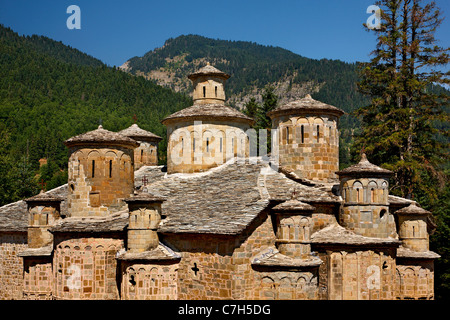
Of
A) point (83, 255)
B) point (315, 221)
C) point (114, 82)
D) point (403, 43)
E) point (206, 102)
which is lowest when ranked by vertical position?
point (83, 255)

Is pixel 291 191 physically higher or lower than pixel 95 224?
higher

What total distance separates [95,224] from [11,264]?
31.8ft

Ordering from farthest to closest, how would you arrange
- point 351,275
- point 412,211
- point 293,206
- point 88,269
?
point 412,211 < point 88,269 < point 351,275 < point 293,206

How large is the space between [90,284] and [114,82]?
104 metres

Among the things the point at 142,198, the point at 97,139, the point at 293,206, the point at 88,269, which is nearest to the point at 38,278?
the point at 88,269

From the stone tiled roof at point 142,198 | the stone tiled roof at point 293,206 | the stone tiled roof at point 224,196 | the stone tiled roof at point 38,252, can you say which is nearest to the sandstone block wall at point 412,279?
the stone tiled roof at point 224,196

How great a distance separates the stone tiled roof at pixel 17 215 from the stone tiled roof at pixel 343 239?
43.4ft

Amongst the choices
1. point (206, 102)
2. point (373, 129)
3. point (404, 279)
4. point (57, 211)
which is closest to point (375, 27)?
point (373, 129)

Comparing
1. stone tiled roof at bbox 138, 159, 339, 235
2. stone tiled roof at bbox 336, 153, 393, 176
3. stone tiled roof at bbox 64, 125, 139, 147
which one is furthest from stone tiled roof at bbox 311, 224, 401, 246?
stone tiled roof at bbox 64, 125, 139, 147

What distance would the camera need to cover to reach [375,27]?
98.5ft

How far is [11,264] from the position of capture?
84.4 ft

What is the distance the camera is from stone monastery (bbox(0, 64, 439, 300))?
16.5 metres

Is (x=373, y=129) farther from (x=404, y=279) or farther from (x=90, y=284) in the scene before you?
(x=90, y=284)

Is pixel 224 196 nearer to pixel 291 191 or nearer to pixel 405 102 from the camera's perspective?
pixel 291 191
